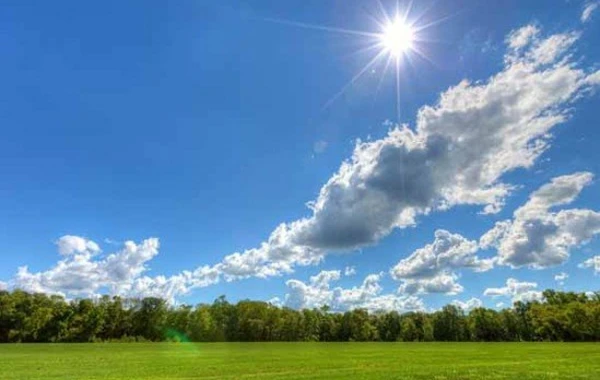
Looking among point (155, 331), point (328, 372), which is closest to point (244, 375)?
point (328, 372)

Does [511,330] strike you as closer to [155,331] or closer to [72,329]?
[155,331]

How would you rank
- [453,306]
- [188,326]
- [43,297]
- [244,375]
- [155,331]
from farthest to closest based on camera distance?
[453,306]
[188,326]
[155,331]
[43,297]
[244,375]

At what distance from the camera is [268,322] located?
548ft

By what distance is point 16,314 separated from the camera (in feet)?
395

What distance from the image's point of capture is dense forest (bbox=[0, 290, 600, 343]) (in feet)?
409

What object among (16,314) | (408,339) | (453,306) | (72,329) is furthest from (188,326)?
(453,306)

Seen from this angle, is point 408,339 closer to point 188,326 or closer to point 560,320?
point 560,320

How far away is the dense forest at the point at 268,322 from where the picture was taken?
124750 millimetres

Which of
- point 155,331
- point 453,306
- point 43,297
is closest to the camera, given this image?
point 43,297

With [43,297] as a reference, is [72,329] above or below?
below

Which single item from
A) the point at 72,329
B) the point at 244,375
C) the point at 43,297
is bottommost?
the point at 244,375

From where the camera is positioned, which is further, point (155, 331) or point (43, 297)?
point (155, 331)

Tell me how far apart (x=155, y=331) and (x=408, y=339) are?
3564 inches

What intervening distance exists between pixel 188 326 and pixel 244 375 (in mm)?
136770
